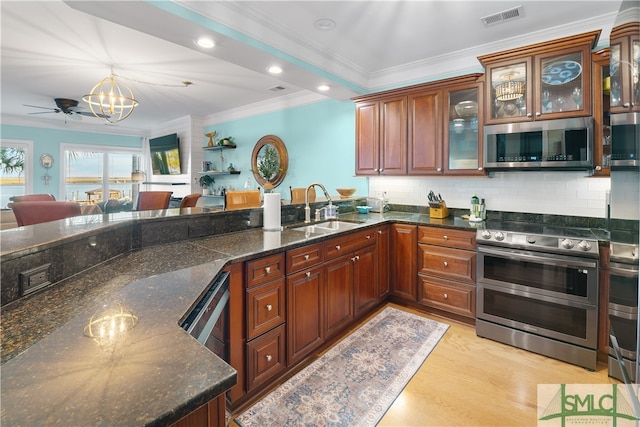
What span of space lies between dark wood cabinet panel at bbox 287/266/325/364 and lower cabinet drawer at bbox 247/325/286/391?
0.25 ft

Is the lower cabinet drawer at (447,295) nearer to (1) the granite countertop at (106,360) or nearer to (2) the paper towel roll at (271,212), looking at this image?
(2) the paper towel roll at (271,212)

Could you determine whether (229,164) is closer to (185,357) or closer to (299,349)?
(299,349)

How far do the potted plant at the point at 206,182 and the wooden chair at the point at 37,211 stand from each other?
12.2ft

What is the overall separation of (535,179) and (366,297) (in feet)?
6.95

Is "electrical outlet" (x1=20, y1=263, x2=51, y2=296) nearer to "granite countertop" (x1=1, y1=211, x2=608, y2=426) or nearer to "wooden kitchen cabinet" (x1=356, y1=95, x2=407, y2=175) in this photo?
"granite countertop" (x1=1, y1=211, x2=608, y2=426)

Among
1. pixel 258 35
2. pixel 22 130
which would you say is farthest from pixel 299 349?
pixel 22 130

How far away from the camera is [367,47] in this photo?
3488 millimetres

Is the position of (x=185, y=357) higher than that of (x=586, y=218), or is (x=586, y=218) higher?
(x=586, y=218)

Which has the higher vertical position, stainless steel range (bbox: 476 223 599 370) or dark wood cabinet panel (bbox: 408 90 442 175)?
dark wood cabinet panel (bbox: 408 90 442 175)

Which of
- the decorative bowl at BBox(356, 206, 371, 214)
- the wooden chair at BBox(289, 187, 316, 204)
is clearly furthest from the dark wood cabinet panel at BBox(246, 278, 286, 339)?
the decorative bowl at BBox(356, 206, 371, 214)

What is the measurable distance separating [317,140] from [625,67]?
4310 mm

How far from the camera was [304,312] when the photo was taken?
240 centimetres

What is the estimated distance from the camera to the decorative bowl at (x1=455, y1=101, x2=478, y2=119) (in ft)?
10.9

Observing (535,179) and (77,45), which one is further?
(77,45)
